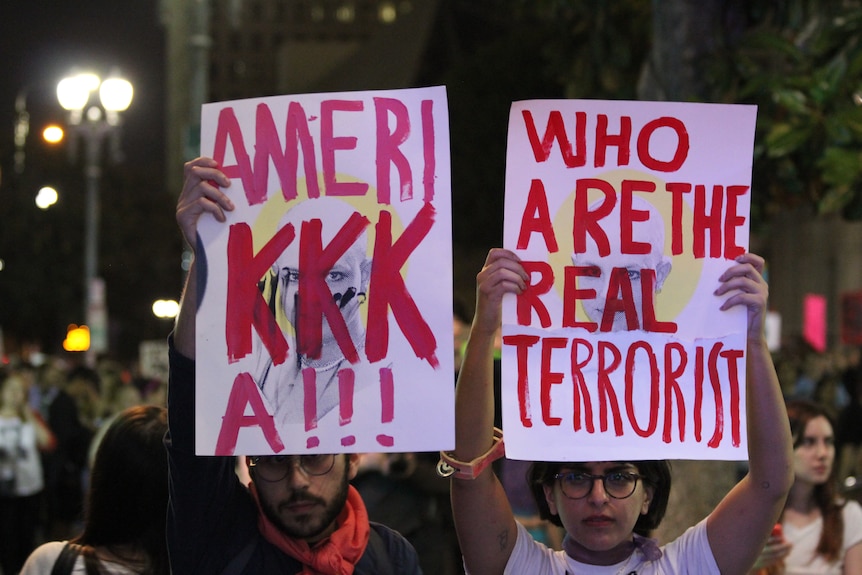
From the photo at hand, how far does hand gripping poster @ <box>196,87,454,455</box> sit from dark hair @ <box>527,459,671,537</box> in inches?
15.8

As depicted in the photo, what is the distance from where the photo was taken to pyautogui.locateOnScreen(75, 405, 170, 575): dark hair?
3.41 metres

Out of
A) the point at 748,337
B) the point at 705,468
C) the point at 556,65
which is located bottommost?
the point at 705,468

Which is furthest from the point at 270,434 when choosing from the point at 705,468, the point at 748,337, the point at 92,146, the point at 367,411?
the point at 92,146

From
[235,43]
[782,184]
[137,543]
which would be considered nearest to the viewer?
[137,543]

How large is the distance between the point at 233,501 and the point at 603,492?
853 millimetres

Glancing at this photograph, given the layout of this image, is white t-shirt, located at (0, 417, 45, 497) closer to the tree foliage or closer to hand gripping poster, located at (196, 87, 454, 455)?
the tree foliage

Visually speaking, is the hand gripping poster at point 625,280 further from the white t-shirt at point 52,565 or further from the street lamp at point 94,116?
the street lamp at point 94,116

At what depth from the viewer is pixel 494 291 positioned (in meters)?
2.94

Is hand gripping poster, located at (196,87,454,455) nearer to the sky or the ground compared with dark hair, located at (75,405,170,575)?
nearer to the sky

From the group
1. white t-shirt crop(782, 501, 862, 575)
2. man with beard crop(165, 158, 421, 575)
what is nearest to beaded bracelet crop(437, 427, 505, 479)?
man with beard crop(165, 158, 421, 575)

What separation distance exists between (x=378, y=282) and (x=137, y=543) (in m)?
1.04

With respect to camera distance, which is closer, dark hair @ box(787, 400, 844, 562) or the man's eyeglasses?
the man's eyeglasses

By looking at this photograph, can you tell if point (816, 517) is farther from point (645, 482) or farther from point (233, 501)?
point (233, 501)

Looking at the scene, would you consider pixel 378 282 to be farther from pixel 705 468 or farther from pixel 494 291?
pixel 705 468
